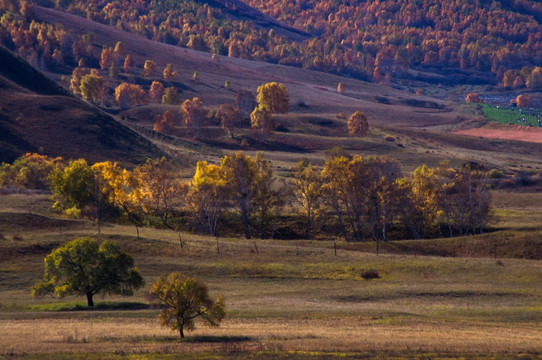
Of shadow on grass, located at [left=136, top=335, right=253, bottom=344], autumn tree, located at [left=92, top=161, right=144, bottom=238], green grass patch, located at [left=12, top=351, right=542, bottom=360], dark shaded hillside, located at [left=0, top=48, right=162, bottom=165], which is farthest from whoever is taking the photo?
dark shaded hillside, located at [left=0, top=48, right=162, bottom=165]

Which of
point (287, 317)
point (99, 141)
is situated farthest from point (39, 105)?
point (287, 317)

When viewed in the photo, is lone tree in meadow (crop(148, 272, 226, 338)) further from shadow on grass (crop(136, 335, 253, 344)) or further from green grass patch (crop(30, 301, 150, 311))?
green grass patch (crop(30, 301, 150, 311))

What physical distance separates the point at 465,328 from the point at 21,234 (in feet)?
194

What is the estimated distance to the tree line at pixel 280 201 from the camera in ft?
340

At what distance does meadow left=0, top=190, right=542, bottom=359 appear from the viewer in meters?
41.3

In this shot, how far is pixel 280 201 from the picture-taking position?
4262 inches

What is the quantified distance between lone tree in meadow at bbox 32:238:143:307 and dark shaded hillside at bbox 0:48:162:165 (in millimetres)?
98164

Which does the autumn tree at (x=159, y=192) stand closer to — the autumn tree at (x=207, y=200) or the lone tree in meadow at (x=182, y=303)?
the autumn tree at (x=207, y=200)

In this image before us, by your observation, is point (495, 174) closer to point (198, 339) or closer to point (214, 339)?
point (214, 339)

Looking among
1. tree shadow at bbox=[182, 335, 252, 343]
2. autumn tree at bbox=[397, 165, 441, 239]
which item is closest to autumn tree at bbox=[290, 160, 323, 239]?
autumn tree at bbox=[397, 165, 441, 239]

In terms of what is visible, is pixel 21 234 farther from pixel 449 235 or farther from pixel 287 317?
pixel 449 235

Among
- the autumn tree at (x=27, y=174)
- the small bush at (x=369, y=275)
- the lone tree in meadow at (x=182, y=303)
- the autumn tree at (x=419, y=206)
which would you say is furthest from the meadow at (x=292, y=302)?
the autumn tree at (x=27, y=174)

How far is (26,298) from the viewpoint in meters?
61.9

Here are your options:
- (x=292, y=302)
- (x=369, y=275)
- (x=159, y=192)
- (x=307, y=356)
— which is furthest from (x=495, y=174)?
(x=307, y=356)
